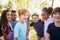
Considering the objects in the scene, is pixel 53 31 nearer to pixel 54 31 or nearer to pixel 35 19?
pixel 54 31

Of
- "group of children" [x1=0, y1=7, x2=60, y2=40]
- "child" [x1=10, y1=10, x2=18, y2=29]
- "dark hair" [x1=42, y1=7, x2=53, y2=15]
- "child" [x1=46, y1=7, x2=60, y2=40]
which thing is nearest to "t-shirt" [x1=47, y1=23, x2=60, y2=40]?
"child" [x1=46, y1=7, x2=60, y2=40]

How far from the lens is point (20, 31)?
175 cm

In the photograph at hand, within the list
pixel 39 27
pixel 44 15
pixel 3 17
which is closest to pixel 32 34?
pixel 39 27

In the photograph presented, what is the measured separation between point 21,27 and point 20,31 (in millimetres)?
44

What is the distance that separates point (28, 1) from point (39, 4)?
14cm

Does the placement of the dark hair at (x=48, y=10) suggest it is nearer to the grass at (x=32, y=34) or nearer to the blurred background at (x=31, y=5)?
the blurred background at (x=31, y=5)

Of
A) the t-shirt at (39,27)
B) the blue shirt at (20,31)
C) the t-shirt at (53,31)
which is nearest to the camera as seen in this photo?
the t-shirt at (53,31)

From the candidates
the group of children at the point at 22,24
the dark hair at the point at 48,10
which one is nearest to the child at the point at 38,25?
the group of children at the point at 22,24

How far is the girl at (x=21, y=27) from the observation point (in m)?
1.75

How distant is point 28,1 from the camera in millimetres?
1969

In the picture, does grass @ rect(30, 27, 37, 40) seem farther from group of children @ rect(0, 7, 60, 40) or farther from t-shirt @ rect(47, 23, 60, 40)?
t-shirt @ rect(47, 23, 60, 40)

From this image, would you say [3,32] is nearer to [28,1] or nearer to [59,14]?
[28,1]

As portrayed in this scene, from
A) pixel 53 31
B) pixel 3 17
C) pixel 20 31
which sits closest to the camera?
pixel 53 31

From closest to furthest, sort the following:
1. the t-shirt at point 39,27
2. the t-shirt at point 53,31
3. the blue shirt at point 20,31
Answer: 1. the t-shirt at point 53,31
2. the blue shirt at point 20,31
3. the t-shirt at point 39,27
